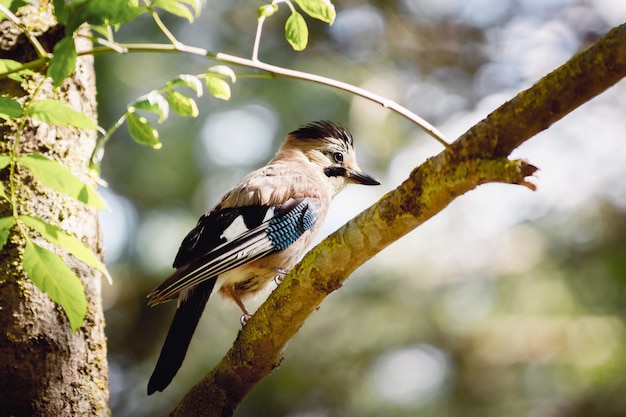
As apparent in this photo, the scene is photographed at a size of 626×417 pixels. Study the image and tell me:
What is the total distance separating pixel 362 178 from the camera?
4.12 meters

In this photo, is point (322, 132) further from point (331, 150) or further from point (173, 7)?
point (173, 7)

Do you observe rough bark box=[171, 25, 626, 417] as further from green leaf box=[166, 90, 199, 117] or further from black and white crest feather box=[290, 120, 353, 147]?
black and white crest feather box=[290, 120, 353, 147]

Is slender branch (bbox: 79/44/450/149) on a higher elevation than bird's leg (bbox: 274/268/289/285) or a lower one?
lower

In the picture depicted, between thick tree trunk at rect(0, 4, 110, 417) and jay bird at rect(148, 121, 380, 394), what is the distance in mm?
249

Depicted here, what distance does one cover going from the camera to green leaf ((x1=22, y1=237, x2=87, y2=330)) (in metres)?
1.75

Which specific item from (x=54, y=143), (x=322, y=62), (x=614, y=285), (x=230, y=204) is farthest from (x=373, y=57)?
(x=54, y=143)

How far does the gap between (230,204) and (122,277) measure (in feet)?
8.46

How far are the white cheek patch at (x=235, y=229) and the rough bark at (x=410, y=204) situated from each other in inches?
28.1

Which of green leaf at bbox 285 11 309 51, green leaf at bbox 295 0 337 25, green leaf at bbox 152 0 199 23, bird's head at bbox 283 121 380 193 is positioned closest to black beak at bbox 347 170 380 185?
bird's head at bbox 283 121 380 193

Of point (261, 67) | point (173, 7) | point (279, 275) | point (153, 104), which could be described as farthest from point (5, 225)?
point (279, 275)

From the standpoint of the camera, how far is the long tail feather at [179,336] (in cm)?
273

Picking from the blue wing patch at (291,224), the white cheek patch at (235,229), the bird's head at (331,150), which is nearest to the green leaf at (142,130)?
the white cheek patch at (235,229)

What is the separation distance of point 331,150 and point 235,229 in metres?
1.15

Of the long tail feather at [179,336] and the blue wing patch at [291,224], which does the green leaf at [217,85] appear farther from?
the blue wing patch at [291,224]
